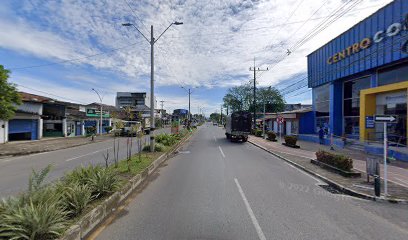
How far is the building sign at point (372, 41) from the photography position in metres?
15.9

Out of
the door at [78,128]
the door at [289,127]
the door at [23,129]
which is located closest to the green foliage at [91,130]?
the door at [78,128]

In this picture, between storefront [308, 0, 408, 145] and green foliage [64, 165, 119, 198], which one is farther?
storefront [308, 0, 408, 145]

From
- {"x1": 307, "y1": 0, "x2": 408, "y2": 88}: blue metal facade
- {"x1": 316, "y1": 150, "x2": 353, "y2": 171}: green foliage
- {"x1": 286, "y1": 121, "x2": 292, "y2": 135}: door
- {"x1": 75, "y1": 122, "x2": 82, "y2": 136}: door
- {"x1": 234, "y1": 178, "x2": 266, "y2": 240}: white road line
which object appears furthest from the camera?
{"x1": 75, "y1": 122, "x2": 82, "y2": 136}: door

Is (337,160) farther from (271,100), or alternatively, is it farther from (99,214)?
(271,100)

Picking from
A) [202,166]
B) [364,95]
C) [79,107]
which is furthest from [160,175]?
[79,107]

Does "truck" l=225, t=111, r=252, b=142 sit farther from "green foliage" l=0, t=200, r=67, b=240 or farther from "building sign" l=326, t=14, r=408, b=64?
"green foliage" l=0, t=200, r=67, b=240

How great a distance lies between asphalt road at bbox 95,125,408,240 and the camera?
4.51 metres

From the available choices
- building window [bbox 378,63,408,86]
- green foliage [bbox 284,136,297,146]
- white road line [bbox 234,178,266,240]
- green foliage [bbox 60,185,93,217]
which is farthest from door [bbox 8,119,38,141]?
building window [bbox 378,63,408,86]

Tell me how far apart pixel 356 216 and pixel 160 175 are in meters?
6.92

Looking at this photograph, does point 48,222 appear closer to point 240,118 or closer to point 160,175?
point 160,175

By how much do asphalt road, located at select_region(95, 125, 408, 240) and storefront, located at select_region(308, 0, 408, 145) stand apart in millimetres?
11384

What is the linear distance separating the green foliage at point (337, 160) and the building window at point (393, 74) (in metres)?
10.7

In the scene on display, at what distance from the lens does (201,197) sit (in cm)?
666

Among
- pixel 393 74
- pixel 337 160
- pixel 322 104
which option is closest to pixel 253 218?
pixel 337 160
